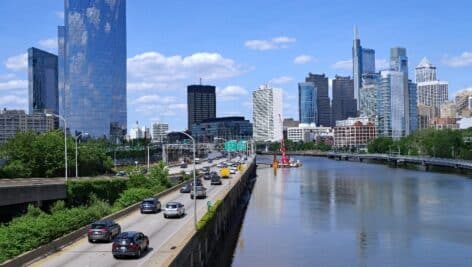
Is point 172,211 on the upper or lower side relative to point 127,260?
upper

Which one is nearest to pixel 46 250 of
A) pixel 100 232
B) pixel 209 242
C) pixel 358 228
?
→ pixel 100 232

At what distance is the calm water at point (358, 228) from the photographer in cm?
5719

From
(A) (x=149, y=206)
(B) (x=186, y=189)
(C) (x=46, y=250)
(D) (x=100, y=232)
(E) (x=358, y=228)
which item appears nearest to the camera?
(C) (x=46, y=250)

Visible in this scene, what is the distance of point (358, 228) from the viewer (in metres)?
74.9

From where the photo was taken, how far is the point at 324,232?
72250 mm

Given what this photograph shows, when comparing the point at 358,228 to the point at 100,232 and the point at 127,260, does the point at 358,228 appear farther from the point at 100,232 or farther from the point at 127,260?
the point at 127,260

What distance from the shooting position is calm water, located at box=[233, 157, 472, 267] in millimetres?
57188

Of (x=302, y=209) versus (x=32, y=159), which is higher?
(x=32, y=159)

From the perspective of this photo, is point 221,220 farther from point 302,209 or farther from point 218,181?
point 218,181

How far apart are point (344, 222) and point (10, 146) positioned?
172ft

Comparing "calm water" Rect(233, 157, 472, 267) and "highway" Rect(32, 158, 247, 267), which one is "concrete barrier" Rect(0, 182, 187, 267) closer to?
"highway" Rect(32, 158, 247, 267)

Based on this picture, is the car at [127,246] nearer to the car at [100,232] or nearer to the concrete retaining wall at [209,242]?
the concrete retaining wall at [209,242]

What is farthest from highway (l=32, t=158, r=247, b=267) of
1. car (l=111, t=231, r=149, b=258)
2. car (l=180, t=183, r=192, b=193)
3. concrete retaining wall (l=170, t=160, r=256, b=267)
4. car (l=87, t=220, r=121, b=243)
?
car (l=180, t=183, r=192, b=193)

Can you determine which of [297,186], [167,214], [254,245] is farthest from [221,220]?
[297,186]
